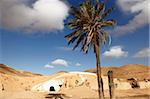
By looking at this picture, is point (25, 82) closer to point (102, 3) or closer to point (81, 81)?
point (81, 81)

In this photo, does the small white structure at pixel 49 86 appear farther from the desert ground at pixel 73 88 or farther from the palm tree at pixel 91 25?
the palm tree at pixel 91 25

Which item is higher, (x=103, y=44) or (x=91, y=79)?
(x=103, y=44)

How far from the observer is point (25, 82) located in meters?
73.3

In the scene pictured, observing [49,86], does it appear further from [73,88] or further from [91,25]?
[91,25]

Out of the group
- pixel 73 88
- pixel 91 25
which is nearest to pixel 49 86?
pixel 73 88

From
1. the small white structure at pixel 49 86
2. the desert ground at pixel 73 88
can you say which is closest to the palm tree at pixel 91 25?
the desert ground at pixel 73 88

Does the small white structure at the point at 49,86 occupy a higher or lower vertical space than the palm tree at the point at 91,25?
lower

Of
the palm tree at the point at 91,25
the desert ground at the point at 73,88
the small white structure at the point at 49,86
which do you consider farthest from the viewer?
the small white structure at the point at 49,86

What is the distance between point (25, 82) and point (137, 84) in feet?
90.2

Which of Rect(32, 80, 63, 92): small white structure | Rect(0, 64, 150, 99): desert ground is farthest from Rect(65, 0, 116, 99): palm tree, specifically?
Rect(32, 80, 63, 92): small white structure

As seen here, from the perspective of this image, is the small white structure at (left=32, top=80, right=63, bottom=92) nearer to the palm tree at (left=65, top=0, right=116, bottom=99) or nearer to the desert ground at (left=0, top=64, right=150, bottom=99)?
the desert ground at (left=0, top=64, right=150, bottom=99)

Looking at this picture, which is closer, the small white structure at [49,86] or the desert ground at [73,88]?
the desert ground at [73,88]

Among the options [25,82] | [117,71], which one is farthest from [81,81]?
[117,71]

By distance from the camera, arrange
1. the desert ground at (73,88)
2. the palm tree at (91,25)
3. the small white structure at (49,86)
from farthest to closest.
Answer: the small white structure at (49,86)
the desert ground at (73,88)
the palm tree at (91,25)
